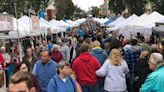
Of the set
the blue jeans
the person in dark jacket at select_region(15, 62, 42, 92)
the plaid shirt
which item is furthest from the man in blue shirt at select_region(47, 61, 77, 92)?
the plaid shirt

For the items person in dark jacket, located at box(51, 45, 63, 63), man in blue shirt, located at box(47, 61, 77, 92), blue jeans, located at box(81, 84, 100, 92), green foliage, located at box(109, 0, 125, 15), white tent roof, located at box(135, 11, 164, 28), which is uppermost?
green foliage, located at box(109, 0, 125, 15)

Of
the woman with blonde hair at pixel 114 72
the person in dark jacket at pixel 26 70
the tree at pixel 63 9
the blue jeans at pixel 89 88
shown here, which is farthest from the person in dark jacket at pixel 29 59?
the tree at pixel 63 9

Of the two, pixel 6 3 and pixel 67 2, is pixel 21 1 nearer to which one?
pixel 6 3

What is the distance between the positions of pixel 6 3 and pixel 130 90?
112 feet

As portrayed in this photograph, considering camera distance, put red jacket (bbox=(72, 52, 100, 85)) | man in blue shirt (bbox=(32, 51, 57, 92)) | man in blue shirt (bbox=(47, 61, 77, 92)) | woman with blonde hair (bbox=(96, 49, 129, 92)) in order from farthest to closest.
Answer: red jacket (bbox=(72, 52, 100, 85)), man in blue shirt (bbox=(32, 51, 57, 92)), woman with blonde hair (bbox=(96, 49, 129, 92)), man in blue shirt (bbox=(47, 61, 77, 92))

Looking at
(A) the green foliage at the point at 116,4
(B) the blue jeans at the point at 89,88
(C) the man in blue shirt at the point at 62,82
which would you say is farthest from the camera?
(A) the green foliage at the point at 116,4

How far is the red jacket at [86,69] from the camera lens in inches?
404

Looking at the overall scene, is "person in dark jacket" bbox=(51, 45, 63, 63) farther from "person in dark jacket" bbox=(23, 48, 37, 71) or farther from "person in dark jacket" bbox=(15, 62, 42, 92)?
"person in dark jacket" bbox=(15, 62, 42, 92)

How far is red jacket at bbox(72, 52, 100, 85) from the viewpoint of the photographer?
33.6ft

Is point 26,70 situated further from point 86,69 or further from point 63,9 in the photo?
point 63,9

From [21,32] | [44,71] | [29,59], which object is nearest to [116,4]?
[21,32]

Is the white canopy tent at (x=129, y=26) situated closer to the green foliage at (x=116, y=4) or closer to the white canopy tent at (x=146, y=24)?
the white canopy tent at (x=146, y=24)

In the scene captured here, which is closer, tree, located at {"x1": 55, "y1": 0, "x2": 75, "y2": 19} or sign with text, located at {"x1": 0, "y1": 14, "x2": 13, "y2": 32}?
sign with text, located at {"x1": 0, "y1": 14, "x2": 13, "y2": 32}

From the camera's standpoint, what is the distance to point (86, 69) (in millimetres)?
10234
